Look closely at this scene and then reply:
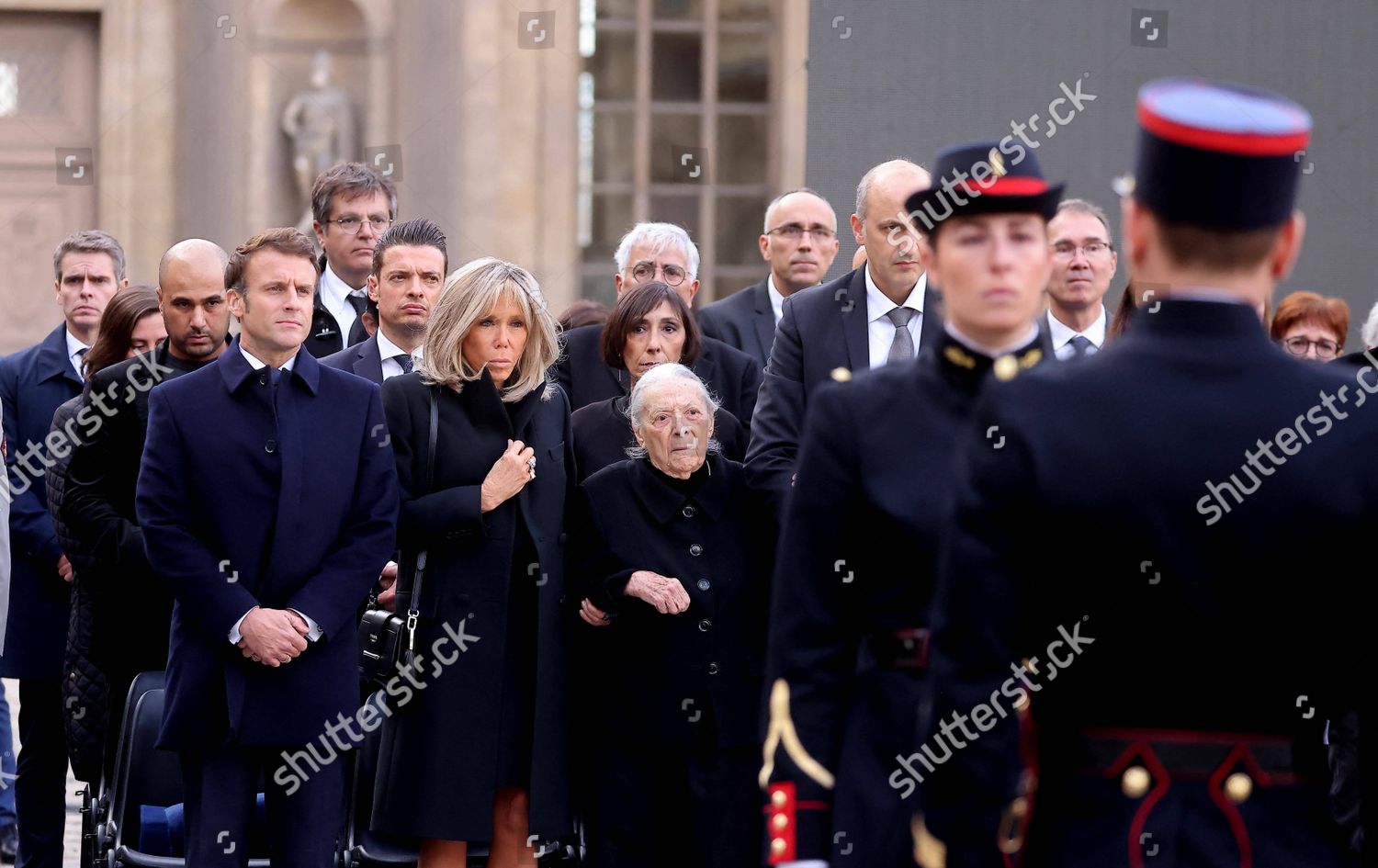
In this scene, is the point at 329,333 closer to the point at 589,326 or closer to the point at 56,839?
the point at 589,326

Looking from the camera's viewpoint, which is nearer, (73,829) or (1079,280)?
(1079,280)

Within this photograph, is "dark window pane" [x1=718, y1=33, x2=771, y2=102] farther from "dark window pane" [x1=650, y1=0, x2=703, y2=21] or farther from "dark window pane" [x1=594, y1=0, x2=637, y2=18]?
"dark window pane" [x1=594, y1=0, x2=637, y2=18]

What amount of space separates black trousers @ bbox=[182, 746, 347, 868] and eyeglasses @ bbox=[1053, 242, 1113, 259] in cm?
229

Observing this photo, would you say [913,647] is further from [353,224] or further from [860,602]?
[353,224]

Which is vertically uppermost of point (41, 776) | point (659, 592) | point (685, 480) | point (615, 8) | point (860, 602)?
point (615, 8)

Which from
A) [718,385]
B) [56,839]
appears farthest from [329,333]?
[56,839]

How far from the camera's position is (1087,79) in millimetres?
10211

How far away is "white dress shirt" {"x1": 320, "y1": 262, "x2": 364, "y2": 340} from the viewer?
6281 mm

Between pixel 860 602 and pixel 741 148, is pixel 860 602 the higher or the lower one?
the lower one

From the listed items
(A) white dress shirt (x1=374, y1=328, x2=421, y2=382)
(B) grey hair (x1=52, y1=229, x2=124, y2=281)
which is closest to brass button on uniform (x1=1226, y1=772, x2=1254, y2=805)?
(A) white dress shirt (x1=374, y1=328, x2=421, y2=382)

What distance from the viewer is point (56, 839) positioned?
5.78 m

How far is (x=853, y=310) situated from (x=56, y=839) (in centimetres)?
287

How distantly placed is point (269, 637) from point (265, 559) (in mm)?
231

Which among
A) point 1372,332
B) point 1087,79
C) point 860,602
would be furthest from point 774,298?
point 1087,79
